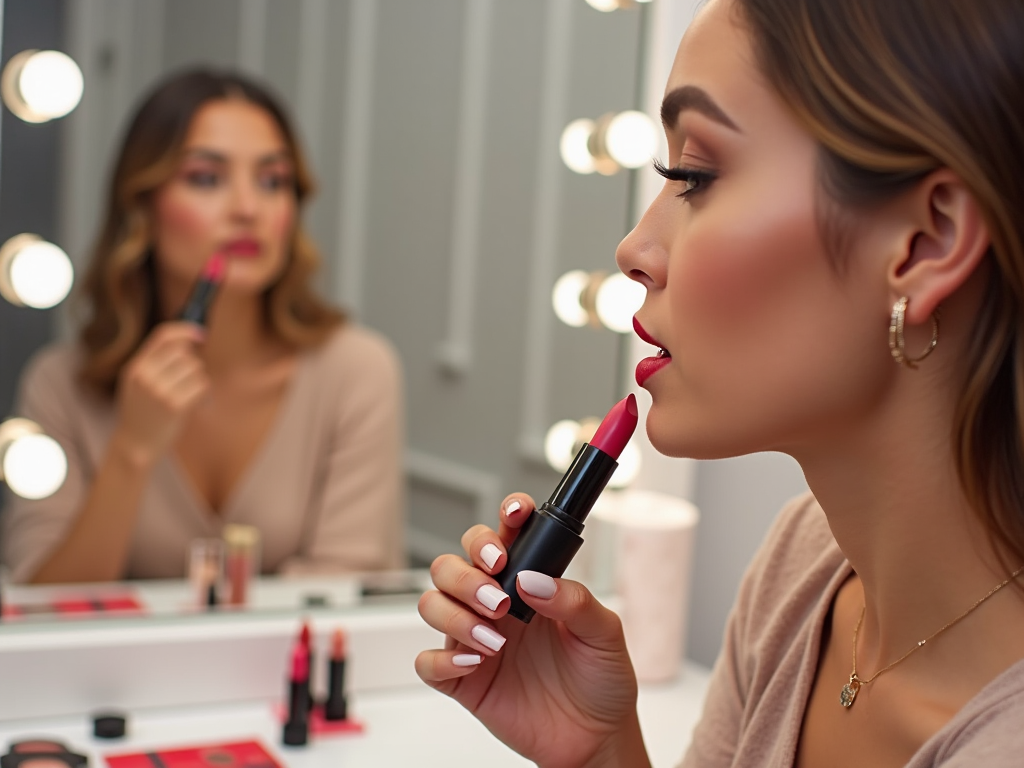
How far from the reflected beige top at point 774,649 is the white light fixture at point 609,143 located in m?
0.55

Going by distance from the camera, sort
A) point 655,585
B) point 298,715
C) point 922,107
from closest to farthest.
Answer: point 922,107 → point 298,715 → point 655,585

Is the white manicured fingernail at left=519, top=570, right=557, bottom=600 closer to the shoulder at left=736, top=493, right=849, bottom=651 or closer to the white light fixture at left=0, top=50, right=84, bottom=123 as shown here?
the shoulder at left=736, top=493, right=849, bottom=651

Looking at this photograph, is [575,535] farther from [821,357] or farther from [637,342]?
[637,342]

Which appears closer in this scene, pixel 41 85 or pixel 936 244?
pixel 936 244

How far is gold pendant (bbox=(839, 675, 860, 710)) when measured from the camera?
0.65m

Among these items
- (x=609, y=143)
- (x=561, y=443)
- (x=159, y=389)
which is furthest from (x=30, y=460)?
(x=609, y=143)

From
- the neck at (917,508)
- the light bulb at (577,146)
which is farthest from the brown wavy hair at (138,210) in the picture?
the neck at (917,508)

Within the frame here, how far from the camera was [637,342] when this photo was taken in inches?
49.4

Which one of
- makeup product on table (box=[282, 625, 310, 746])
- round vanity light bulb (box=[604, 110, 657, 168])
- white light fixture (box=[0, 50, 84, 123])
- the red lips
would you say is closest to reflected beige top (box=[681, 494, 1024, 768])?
the red lips

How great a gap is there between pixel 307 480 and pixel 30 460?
26 cm

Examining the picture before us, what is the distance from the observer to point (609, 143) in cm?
123

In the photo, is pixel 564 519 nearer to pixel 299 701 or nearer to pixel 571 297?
pixel 299 701

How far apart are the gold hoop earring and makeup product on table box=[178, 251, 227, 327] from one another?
28.2 inches

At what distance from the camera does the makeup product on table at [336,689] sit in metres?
1.00
